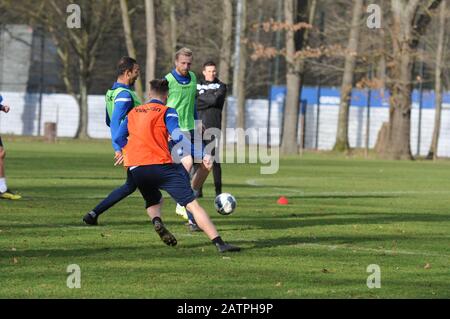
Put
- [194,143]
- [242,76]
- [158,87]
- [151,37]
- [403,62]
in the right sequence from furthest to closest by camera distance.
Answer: [242,76], [151,37], [403,62], [194,143], [158,87]

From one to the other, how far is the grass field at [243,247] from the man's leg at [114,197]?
0.59 ft

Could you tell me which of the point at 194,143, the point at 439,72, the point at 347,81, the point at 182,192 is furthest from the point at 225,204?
the point at 347,81

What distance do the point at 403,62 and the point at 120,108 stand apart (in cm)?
3267

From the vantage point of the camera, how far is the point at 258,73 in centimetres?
7025

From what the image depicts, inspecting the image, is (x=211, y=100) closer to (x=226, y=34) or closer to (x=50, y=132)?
(x=226, y=34)

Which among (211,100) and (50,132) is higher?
(211,100)

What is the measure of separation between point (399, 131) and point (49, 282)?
36.5 m

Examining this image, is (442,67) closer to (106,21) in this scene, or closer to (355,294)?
(106,21)

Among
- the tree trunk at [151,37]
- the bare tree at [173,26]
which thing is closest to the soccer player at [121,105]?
the tree trunk at [151,37]

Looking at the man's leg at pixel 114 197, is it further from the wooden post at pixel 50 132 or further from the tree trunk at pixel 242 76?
the wooden post at pixel 50 132

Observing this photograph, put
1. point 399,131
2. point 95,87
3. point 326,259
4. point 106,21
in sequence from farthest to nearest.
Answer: point 95,87
point 106,21
point 399,131
point 326,259

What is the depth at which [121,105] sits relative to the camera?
47.3 feet

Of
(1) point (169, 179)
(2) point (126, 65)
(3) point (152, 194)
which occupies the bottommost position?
(3) point (152, 194)

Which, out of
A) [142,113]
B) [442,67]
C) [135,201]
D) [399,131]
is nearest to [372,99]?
[442,67]
